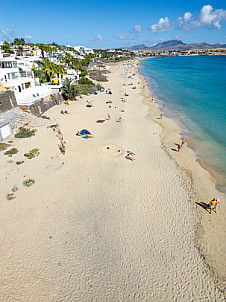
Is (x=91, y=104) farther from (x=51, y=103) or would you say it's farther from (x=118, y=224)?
(x=118, y=224)

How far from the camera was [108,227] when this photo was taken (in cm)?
1241

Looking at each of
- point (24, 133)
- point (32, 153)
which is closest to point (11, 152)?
point (32, 153)

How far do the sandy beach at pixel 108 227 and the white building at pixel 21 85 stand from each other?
12.3 m

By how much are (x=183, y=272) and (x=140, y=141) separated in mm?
16141

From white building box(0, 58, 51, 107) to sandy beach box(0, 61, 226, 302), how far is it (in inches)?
485

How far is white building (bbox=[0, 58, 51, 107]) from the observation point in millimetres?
30166

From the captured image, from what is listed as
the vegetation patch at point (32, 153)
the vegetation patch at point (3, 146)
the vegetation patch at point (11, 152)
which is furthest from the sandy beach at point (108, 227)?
the vegetation patch at point (3, 146)

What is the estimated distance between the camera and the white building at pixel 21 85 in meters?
30.2

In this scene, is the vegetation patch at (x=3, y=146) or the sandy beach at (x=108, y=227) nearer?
the sandy beach at (x=108, y=227)

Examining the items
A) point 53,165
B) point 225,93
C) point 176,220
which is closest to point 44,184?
point 53,165

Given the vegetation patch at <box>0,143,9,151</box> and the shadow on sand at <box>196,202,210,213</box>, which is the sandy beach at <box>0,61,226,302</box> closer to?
the shadow on sand at <box>196,202,210,213</box>

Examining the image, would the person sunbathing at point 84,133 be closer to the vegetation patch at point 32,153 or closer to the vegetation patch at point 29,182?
the vegetation patch at point 32,153

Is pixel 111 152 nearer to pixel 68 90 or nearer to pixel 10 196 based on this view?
pixel 10 196

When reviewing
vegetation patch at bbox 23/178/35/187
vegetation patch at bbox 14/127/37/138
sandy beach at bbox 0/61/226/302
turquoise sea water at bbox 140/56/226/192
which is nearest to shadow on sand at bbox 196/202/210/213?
sandy beach at bbox 0/61/226/302
